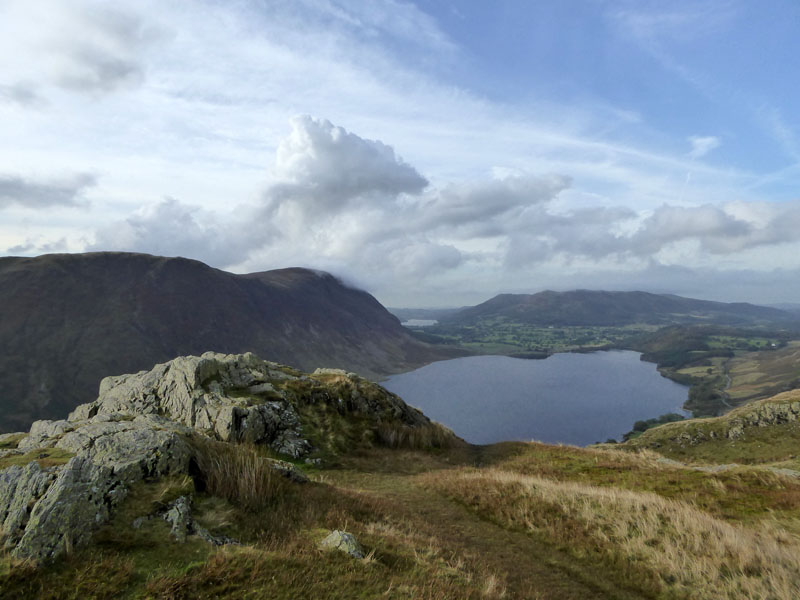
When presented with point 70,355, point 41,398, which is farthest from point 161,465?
point 70,355

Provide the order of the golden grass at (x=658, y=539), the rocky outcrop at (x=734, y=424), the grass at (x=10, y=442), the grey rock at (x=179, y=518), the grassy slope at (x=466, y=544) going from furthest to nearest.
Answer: the rocky outcrop at (x=734, y=424)
the grass at (x=10, y=442)
the golden grass at (x=658, y=539)
the grey rock at (x=179, y=518)
the grassy slope at (x=466, y=544)

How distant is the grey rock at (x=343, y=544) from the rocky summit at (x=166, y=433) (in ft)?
9.03

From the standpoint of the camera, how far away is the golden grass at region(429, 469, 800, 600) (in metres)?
9.71

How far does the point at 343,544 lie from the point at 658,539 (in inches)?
421

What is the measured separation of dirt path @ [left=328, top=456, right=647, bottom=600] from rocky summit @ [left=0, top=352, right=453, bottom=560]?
539 centimetres

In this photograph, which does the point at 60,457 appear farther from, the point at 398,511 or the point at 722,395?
the point at 722,395

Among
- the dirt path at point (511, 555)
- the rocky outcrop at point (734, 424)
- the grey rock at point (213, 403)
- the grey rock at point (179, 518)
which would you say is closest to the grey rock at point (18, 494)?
the grey rock at point (179, 518)

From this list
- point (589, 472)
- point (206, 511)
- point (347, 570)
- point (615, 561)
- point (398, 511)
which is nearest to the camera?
point (347, 570)

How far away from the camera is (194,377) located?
26.1m

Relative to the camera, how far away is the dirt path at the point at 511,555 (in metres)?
9.41

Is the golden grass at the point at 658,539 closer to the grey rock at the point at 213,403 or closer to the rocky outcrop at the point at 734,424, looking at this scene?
the grey rock at the point at 213,403

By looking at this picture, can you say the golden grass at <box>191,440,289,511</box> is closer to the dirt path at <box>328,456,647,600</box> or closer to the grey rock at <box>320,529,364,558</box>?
the grey rock at <box>320,529,364,558</box>

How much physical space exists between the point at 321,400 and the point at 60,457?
2210cm

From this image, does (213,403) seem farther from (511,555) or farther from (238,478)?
(511,555)
